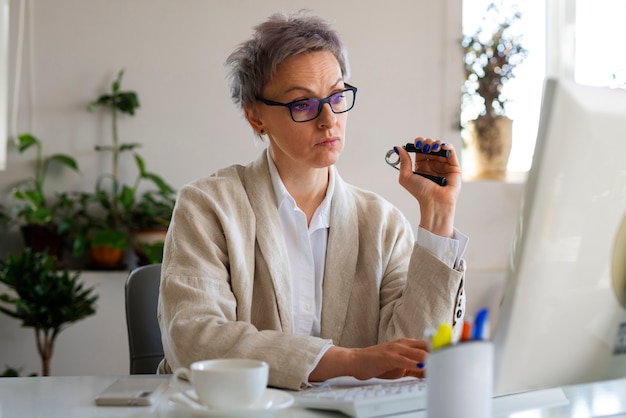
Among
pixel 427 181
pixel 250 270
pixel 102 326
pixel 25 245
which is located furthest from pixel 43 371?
pixel 427 181

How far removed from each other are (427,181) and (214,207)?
45cm

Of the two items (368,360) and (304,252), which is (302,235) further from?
(368,360)

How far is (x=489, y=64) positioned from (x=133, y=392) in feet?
10.2

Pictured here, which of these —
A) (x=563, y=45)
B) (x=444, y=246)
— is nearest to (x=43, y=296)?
(x=444, y=246)

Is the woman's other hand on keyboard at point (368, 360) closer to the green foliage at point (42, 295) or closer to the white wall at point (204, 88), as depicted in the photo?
the green foliage at point (42, 295)

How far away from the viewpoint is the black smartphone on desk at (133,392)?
1091 mm

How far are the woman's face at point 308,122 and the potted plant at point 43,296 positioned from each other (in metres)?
1.73

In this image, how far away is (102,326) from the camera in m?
3.41

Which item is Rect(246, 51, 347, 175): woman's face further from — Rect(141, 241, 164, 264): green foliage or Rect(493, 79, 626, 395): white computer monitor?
Rect(141, 241, 164, 264): green foliage

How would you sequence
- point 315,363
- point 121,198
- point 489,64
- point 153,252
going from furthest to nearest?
point 489,64 < point 121,198 < point 153,252 < point 315,363

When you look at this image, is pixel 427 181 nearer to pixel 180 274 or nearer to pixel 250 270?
pixel 250 270

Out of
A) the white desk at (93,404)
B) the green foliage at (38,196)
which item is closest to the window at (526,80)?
the green foliage at (38,196)

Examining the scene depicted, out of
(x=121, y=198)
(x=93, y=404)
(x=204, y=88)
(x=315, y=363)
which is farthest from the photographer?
(x=204, y=88)

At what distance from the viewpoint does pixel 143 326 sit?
1.79 metres
